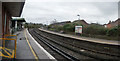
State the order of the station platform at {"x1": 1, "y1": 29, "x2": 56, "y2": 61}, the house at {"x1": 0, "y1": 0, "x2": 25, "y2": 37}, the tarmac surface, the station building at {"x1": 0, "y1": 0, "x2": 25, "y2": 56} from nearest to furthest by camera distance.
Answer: the station platform at {"x1": 1, "y1": 29, "x2": 56, "y2": 61} < the tarmac surface < the station building at {"x1": 0, "y1": 0, "x2": 25, "y2": 56} < the house at {"x1": 0, "y1": 0, "x2": 25, "y2": 37}

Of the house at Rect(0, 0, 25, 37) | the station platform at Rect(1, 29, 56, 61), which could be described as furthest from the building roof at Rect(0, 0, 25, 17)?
the station platform at Rect(1, 29, 56, 61)

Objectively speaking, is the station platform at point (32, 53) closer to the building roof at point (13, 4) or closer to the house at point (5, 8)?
the house at point (5, 8)

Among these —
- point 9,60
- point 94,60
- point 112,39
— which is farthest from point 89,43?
point 9,60

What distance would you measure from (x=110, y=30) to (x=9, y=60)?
17.9m

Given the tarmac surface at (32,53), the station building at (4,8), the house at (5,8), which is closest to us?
the tarmac surface at (32,53)

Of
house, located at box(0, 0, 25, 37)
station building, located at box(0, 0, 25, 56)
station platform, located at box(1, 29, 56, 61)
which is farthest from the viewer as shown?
house, located at box(0, 0, 25, 37)

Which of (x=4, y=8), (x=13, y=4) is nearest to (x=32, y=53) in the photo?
(x=13, y=4)

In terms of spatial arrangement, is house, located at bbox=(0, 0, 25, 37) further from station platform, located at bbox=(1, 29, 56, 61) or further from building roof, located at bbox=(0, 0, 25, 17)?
station platform, located at bbox=(1, 29, 56, 61)

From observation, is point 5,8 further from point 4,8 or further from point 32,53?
point 32,53

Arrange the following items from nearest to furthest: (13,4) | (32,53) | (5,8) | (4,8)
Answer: (32,53), (13,4), (4,8), (5,8)

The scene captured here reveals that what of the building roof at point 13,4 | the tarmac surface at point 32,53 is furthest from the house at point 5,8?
the tarmac surface at point 32,53

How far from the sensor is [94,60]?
7.79 meters

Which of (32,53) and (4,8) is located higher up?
(4,8)

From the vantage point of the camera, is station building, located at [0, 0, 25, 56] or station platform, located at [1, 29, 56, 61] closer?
station platform, located at [1, 29, 56, 61]
